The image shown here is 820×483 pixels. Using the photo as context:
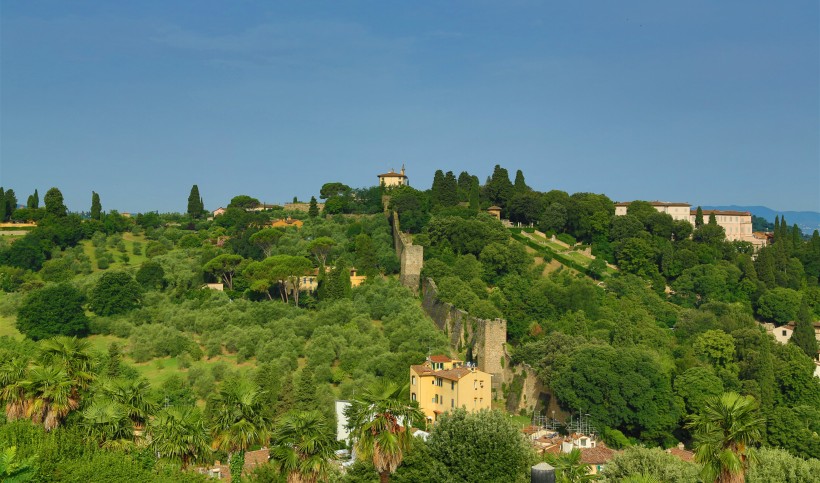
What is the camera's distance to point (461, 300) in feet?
164

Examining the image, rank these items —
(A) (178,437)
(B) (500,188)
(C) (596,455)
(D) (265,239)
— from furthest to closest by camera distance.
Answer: (B) (500,188)
(D) (265,239)
(C) (596,455)
(A) (178,437)

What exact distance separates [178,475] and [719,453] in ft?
40.9

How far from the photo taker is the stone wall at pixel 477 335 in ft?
145

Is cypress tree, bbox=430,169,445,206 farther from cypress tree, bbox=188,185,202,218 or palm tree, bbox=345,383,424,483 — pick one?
palm tree, bbox=345,383,424,483

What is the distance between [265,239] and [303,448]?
46.7m

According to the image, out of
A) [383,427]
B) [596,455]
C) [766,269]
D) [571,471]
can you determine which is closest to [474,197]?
[766,269]

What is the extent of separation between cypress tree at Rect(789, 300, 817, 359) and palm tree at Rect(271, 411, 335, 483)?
1817 inches

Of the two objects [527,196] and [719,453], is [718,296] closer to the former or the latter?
[527,196]

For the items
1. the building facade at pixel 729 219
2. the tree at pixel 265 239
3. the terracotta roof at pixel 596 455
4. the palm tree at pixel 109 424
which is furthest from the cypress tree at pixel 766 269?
the palm tree at pixel 109 424

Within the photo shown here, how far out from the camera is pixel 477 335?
45531 millimetres

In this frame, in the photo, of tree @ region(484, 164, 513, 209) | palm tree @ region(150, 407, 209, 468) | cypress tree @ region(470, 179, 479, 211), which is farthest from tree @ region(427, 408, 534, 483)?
tree @ region(484, 164, 513, 209)

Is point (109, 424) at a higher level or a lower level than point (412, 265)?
lower

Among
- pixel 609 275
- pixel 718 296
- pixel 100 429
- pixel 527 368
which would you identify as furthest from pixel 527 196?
pixel 100 429

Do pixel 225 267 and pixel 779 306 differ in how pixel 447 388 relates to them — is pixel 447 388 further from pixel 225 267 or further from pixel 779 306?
pixel 779 306
